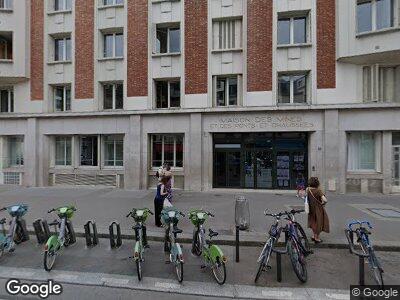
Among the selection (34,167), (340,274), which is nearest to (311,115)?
(340,274)

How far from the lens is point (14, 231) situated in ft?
20.5

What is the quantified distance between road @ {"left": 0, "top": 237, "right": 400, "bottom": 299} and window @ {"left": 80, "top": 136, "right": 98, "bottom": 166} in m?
10.7

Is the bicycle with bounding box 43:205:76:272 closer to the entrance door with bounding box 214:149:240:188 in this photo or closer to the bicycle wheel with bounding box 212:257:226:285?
the bicycle wheel with bounding box 212:257:226:285

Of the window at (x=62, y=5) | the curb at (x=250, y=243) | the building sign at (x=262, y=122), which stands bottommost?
the curb at (x=250, y=243)

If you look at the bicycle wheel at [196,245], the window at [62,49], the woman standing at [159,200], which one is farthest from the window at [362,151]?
the window at [62,49]

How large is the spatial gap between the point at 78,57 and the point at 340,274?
16.5 meters

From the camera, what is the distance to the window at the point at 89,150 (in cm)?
1670

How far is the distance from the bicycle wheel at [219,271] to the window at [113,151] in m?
12.5

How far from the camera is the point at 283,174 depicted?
1491cm

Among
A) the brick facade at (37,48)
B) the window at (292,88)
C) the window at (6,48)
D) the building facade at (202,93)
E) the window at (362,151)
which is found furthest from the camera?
the window at (6,48)

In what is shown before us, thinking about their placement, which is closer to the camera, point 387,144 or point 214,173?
point 387,144

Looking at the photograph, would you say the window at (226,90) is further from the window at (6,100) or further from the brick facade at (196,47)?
the window at (6,100)

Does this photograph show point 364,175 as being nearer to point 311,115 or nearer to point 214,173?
point 311,115

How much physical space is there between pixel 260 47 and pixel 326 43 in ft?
10.2
